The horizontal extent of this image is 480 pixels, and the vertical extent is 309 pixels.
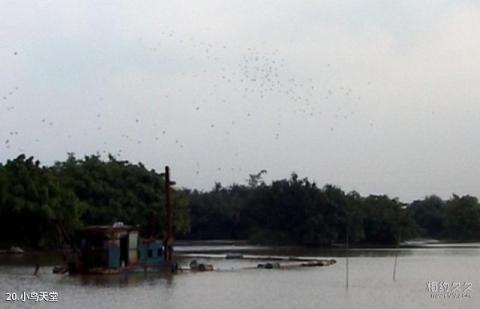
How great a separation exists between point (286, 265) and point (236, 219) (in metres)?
62.4

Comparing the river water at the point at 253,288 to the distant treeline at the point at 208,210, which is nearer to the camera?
the river water at the point at 253,288

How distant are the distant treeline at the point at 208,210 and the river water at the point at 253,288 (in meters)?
9.37

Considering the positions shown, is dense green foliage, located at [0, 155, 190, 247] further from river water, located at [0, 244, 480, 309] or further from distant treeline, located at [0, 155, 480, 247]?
river water, located at [0, 244, 480, 309]

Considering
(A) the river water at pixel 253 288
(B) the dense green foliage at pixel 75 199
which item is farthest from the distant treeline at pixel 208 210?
(A) the river water at pixel 253 288

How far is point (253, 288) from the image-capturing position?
38.3 meters

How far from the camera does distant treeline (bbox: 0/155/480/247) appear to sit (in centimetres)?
6606

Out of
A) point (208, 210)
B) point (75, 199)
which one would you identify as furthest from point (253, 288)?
point (208, 210)

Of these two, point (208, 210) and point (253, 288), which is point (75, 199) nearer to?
point (253, 288)

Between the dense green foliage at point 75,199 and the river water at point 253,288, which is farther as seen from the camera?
the dense green foliage at point 75,199

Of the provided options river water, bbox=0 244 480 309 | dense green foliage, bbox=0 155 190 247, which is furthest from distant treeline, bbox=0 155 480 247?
river water, bbox=0 244 480 309

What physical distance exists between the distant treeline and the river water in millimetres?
9371

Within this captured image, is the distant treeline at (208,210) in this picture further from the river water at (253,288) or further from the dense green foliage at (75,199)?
the river water at (253,288)

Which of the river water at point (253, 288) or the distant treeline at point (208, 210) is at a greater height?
the distant treeline at point (208, 210)

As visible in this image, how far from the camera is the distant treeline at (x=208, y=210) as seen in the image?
2601 inches
